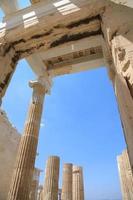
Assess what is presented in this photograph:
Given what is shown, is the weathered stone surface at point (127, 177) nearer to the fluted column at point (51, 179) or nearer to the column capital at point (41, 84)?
the fluted column at point (51, 179)

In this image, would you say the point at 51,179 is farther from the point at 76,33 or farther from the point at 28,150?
the point at 76,33

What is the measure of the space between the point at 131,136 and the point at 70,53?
773 cm

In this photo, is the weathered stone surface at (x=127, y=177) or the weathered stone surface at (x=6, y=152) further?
the weathered stone surface at (x=6, y=152)

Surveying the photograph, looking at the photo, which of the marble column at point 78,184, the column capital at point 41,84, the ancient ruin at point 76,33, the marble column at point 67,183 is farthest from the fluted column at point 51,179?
the ancient ruin at point 76,33

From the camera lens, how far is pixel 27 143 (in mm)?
6750

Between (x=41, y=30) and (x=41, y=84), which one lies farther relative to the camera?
(x=41, y=84)

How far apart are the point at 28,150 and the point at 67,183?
814cm

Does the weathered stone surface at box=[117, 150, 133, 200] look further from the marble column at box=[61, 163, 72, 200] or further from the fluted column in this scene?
the marble column at box=[61, 163, 72, 200]

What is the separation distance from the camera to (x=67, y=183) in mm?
12930

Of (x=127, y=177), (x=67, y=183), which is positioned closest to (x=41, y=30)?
(x=127, y=177)

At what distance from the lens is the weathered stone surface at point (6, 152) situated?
11.7 metres

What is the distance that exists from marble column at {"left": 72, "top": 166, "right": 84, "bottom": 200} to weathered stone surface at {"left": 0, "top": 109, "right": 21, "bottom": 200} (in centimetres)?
549

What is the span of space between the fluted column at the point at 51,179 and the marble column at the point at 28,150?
4.27m

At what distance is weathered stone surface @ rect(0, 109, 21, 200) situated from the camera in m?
11.7
